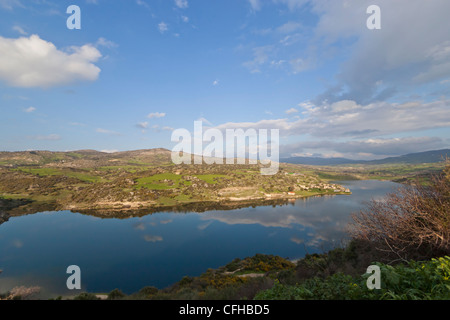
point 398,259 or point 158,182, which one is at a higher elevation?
point 398,259

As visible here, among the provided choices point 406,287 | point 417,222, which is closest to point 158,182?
point 417,222

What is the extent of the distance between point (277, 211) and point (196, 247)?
3746 centimetres

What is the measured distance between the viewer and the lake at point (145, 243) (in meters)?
27.3

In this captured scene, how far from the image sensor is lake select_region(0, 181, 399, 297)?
27.3 metres

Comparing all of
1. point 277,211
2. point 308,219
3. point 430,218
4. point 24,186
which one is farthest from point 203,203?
point 24,186

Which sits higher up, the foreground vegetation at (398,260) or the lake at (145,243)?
the foreground vegetation at (398,260)

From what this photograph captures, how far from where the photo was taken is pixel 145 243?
131ft

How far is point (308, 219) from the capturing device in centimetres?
5556
